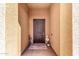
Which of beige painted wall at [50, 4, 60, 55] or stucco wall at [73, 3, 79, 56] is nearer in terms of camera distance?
stucco wall at [73, 3, 79, 56]

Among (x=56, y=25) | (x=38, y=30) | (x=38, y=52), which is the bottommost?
(x=38, y=52)

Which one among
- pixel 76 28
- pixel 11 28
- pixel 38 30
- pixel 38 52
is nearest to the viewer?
pixel 76 28

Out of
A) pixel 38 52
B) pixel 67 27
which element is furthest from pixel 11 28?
pixel 38 52

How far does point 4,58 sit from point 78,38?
0.72m

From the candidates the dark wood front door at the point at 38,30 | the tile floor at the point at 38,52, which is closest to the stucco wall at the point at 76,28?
the tile floor at the point at 38,52

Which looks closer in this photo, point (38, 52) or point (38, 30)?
point (38, 52)

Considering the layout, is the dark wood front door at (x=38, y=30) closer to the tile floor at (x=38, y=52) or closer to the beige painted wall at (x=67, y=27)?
the tile floor at (x=38, y=52)

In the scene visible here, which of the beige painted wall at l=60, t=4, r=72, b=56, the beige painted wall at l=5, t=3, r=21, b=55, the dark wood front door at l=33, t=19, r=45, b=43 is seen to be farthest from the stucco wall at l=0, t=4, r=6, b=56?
the dark wood front door at l=33, t=19, r=45, b=43

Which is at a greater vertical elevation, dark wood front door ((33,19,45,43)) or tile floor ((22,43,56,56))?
dark wood front door ((33,19,45,43))

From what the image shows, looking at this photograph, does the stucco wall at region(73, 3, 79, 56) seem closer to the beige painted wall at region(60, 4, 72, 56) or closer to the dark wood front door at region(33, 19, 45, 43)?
the beige painted wall at region(60, 4, 72, 56)

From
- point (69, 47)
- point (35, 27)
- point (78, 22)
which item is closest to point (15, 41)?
Result: point (69, 47)

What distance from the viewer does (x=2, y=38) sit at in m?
1.18

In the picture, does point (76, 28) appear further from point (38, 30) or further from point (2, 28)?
point (38, 30)

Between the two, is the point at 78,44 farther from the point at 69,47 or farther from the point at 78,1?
the point at 78,1
